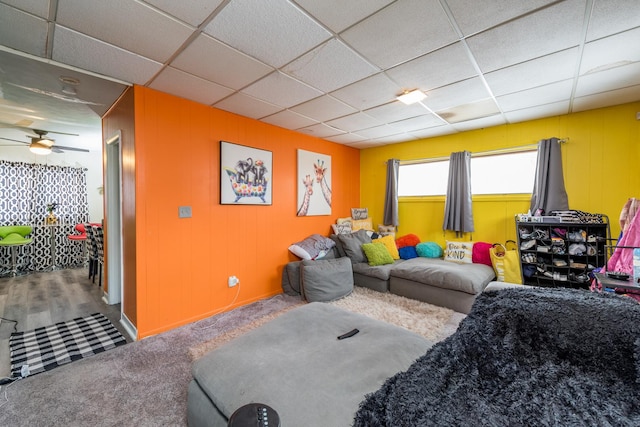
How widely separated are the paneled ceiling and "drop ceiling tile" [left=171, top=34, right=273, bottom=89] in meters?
0.01

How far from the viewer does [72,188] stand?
5.63 meters

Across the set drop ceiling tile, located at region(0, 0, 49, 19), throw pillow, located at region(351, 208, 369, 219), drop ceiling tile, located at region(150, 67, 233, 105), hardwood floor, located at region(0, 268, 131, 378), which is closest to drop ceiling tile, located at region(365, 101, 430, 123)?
drop ceiling tile, located at region(150, 67, 233, 105)

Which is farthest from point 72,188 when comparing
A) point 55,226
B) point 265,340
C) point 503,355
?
point 503,355

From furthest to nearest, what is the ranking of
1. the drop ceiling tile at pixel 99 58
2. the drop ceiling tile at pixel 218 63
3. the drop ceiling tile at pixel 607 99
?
the drop ceiling tile at pixel 607 99
the drop ceiling tile at pixel 218 63
the drop ceiling tile at pixel 99 58

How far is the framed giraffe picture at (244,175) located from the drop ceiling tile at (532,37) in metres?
2.57

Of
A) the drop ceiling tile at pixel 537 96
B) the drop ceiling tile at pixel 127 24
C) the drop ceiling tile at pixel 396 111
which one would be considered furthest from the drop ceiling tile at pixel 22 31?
the drop ceiling tile at pixel 537 96

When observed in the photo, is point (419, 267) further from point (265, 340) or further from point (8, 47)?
point (8, 47)

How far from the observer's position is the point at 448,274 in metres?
3.20

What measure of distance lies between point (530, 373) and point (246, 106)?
10.6 feet

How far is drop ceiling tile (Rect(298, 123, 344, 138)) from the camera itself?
392cm

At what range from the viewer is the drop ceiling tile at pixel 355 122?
11.4 ft

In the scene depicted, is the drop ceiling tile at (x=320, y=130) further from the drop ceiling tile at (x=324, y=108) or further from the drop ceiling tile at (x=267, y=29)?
the drop ceiling tile at (x=267, y=29)

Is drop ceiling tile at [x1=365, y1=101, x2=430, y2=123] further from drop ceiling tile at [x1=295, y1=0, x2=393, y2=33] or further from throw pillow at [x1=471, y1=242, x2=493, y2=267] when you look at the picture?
throw pillow at [x1=471, y1=242, x2=493, y2=267]

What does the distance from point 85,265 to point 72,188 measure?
164 centimetres
